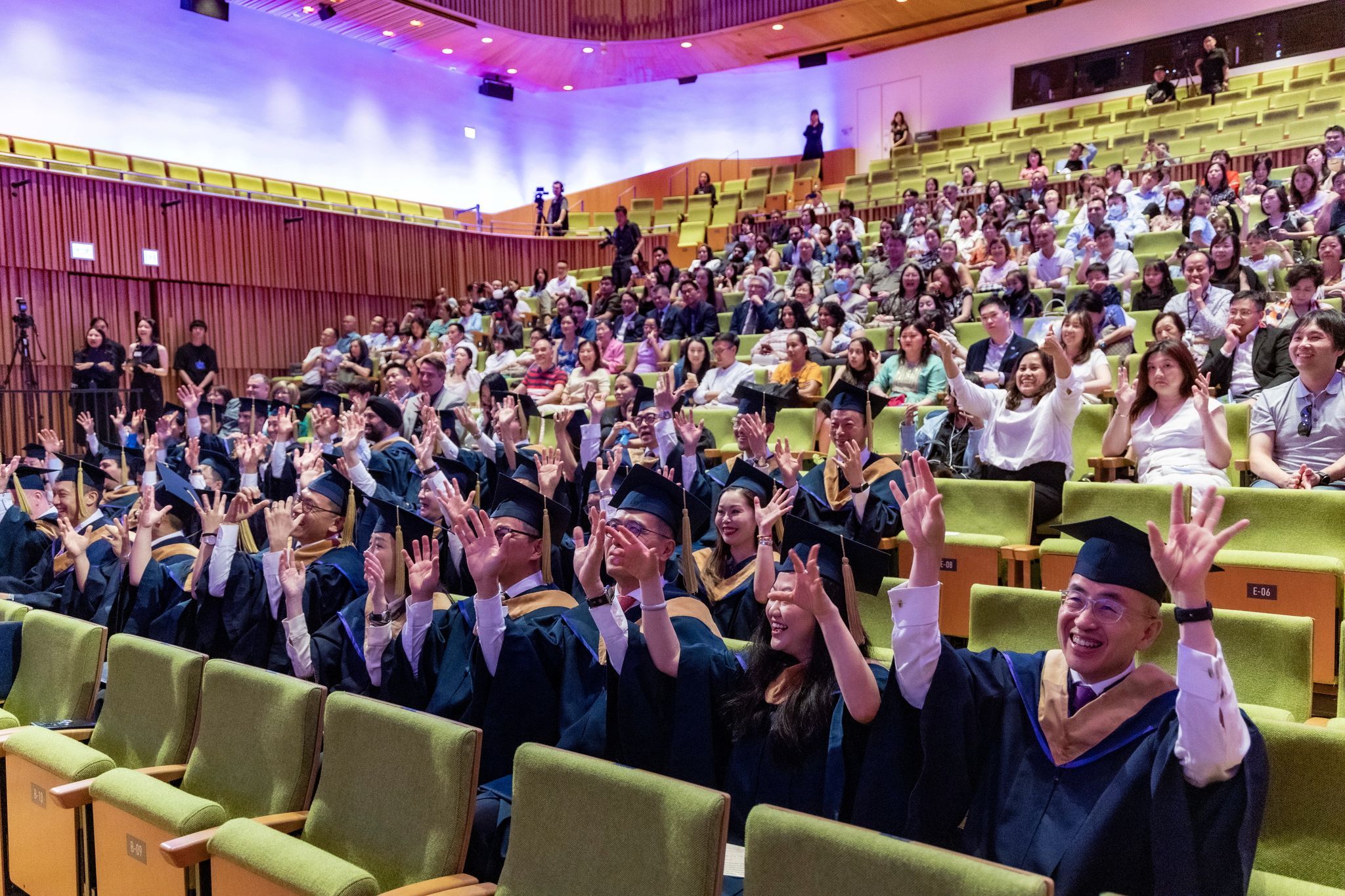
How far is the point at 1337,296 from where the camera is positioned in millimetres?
4797

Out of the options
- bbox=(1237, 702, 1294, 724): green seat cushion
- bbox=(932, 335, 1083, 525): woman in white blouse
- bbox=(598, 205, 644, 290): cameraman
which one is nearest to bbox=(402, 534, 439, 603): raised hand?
bbox=(1237, 702, 1294, 724): green seat cushion

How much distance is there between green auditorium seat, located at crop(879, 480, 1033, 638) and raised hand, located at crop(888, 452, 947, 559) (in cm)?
171

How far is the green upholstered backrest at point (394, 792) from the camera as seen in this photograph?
189cm

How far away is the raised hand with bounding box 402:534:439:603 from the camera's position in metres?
2.64

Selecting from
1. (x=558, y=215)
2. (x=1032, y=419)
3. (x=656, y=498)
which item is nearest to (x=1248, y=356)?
(x=1032, y=419)

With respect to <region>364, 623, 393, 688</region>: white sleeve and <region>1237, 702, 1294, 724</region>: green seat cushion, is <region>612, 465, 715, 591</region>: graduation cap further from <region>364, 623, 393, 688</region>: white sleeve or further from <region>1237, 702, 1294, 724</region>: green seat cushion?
<region>1237, 702, 1294, 724</region>: green seat cushion

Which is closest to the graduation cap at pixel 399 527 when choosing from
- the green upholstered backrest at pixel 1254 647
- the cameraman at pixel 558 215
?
the green upholstered backrest at pixel 1254 647

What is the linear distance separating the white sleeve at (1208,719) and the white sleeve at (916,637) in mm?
403

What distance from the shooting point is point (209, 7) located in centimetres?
1211

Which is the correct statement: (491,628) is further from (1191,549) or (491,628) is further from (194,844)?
(1191,549)

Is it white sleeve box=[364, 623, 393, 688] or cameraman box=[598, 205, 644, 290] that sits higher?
cameraman box=[598, 205, 644, 290]

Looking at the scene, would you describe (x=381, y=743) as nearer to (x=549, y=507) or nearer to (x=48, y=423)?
(x=549, y=507)

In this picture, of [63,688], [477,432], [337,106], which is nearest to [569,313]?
[477,432]

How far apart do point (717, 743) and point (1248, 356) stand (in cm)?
326
